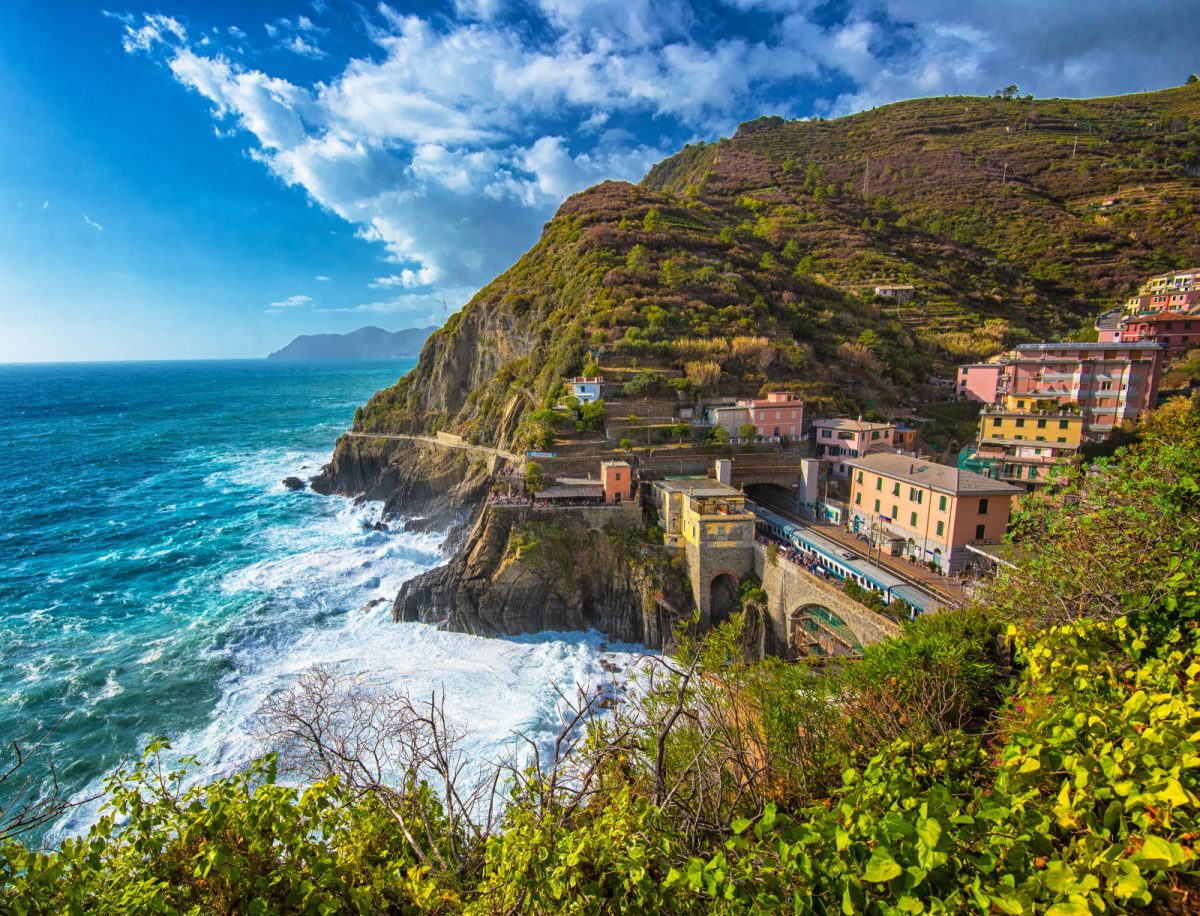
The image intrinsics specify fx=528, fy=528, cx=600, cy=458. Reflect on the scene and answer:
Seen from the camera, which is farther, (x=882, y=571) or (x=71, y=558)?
(x=71, y=558)

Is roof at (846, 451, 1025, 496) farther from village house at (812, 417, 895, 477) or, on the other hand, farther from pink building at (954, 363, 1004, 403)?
pink building at (954, 363, 1004, 403)

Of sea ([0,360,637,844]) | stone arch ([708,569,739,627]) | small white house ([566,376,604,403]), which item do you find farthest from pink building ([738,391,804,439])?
sea ([0,360,637,844])

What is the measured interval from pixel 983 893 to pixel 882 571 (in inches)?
877

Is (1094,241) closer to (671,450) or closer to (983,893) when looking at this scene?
(671,450)

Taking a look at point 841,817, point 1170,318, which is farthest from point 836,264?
point 841,817

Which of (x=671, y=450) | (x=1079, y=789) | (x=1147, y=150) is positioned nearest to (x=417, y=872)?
(x=1079, y=789)

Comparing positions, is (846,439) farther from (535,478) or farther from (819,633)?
(535,478)

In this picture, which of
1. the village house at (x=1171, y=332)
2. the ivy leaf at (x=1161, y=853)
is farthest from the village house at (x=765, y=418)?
the ivy leaf at (x=1161, y=853)

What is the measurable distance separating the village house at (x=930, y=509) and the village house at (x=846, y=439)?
6117 millimetres

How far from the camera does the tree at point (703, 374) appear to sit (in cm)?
3972

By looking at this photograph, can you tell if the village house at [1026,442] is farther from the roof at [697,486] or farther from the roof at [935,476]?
the roof at [697,486]

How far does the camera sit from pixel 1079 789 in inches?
139

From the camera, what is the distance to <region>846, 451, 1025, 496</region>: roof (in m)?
22.7

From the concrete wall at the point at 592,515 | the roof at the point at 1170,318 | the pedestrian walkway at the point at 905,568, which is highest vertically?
the roof at the point at 1170,318
